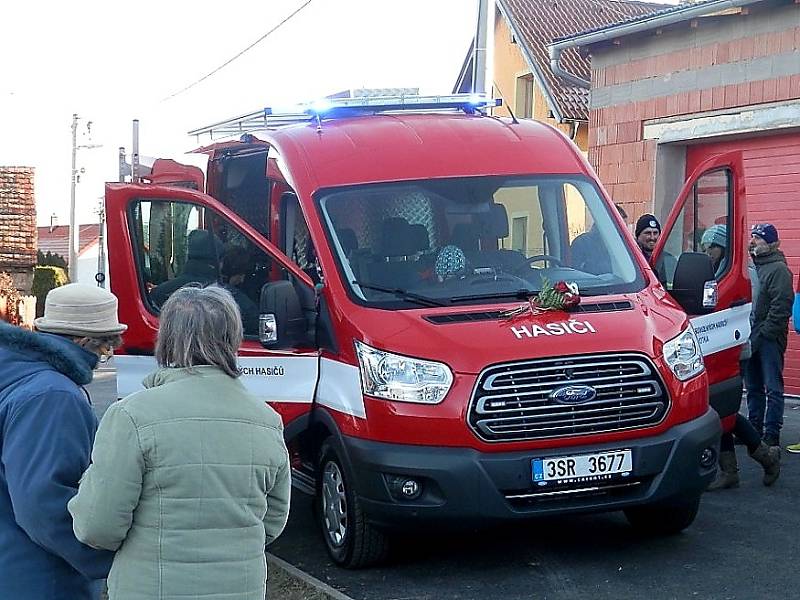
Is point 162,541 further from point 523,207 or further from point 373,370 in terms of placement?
point 523,207

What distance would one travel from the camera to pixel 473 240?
278 inches

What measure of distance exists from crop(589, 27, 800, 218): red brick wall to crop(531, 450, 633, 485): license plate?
8004 millimetres

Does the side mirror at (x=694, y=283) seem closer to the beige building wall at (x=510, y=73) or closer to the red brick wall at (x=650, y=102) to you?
the red brick wall at (x=650, y=102)

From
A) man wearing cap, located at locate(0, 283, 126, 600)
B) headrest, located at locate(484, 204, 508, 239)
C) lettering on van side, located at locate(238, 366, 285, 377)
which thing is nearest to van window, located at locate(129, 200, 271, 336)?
lettering on van side, located at locate(238, 366, 285, 377)

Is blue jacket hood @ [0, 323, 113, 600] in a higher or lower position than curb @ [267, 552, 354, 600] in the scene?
higher

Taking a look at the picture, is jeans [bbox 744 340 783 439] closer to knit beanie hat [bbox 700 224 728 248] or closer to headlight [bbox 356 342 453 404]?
knit beanie hat [bbox 700 224 728 248]

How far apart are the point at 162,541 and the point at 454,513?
10.0 feet

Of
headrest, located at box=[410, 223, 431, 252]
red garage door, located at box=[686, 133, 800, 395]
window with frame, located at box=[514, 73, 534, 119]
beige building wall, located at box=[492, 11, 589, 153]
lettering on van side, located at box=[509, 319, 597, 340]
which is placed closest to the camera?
lettering on van side, located at box=[509, 319, 597, 340]

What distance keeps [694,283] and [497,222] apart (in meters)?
1.19

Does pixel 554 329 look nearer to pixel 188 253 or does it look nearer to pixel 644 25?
pixel 188 253

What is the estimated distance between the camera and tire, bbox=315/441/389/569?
249 inches

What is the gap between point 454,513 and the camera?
5.96 m

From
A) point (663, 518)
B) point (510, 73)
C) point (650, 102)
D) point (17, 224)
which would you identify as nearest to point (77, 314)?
point (663, 518)

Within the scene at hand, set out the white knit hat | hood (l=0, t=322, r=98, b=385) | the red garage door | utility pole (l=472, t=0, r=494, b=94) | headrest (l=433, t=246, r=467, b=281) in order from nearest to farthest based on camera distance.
→ hood (l=0, t=322, r=98, b=385), the white knit hat, headrest (l=433, t=246, r=467, b=281), the red garage door, utility pole (l=472, t=0, r=494, b=94)
